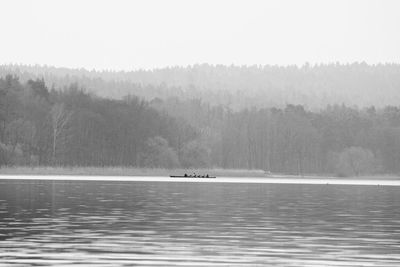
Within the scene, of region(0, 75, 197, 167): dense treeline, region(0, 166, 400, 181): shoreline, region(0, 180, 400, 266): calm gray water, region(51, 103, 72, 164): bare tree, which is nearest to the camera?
region(0, 180, 400, 266): calm gray water

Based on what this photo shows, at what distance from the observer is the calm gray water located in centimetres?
3056

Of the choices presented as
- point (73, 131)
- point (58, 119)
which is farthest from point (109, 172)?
point (73, 131)

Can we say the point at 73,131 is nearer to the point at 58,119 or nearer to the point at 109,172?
the point at 58,119

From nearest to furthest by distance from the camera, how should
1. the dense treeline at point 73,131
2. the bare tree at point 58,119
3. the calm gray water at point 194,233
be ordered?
the calm gray water at point 194,233 → the dense treeline at point 73,131 → the bare tree at point 58,119

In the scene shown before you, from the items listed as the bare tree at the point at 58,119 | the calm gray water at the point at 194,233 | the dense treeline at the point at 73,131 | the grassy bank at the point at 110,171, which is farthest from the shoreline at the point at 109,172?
the calm gray water at the point at 194,233

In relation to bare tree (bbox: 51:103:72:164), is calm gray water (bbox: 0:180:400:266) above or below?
below

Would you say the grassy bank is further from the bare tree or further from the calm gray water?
the calm gray water

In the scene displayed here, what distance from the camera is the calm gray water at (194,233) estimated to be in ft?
100

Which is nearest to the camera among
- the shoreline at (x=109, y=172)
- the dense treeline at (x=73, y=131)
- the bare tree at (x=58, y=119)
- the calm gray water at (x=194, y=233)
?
the calm gray water at (x=194, y=233)

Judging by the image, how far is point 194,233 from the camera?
131 feet

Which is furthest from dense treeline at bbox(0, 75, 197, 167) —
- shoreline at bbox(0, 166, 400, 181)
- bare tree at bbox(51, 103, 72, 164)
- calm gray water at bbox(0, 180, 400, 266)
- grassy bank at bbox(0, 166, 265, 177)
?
calm gray water at bbox(0, 180, 400, 266)

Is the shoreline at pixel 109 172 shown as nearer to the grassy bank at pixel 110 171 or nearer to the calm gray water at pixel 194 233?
the grassy bank at pixel 110 171

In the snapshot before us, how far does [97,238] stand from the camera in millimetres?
37094

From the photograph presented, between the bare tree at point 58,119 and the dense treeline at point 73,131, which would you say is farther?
the bare tree at point 58,119
